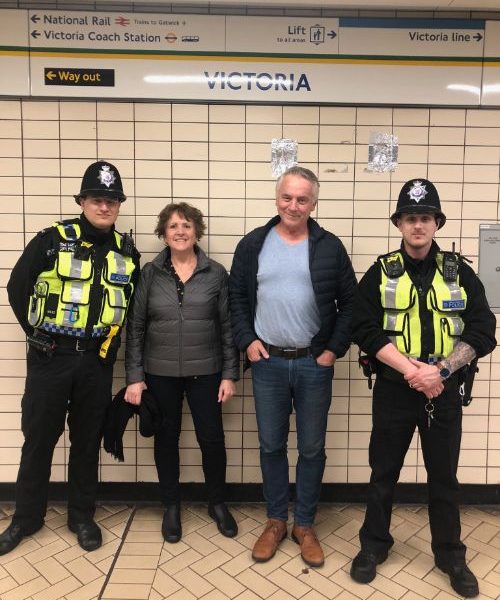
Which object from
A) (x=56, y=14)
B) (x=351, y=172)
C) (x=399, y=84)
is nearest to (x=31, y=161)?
(x=56, y=14)

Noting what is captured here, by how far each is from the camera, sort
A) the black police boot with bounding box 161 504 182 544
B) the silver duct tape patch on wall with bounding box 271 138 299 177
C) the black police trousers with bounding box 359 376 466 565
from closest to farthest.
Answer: the black police trousers with bounding box 359 376 466 565 < the black police boot with bounding box 161 504 182 544 < the silver duct tape patch on wall with bounding box 271 138 299 177

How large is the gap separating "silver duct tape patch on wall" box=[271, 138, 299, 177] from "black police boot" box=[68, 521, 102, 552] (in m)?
2.27

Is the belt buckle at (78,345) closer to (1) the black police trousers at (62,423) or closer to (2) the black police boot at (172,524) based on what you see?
(1) the black police trousers at (62,423)

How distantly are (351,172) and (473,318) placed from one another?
1.22 metres

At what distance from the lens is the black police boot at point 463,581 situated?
7.73ft

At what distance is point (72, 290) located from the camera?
260 centimetres

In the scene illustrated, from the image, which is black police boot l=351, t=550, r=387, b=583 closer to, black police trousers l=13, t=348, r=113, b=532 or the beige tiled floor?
the beige tiled floor

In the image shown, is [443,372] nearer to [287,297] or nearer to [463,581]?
[287,297]

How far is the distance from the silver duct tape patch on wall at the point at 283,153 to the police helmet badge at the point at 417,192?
3.03 ft

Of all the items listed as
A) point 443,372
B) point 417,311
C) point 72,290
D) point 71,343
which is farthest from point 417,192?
point 71,343

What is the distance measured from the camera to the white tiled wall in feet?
10.0

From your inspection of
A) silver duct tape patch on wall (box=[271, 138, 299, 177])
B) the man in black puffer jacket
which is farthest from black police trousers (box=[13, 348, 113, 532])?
silver duct tape patch on wall (box=[271, 138, 299, 177])

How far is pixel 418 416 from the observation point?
2391 millimetres

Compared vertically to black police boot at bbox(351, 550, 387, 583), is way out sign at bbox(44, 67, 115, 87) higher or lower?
higher
